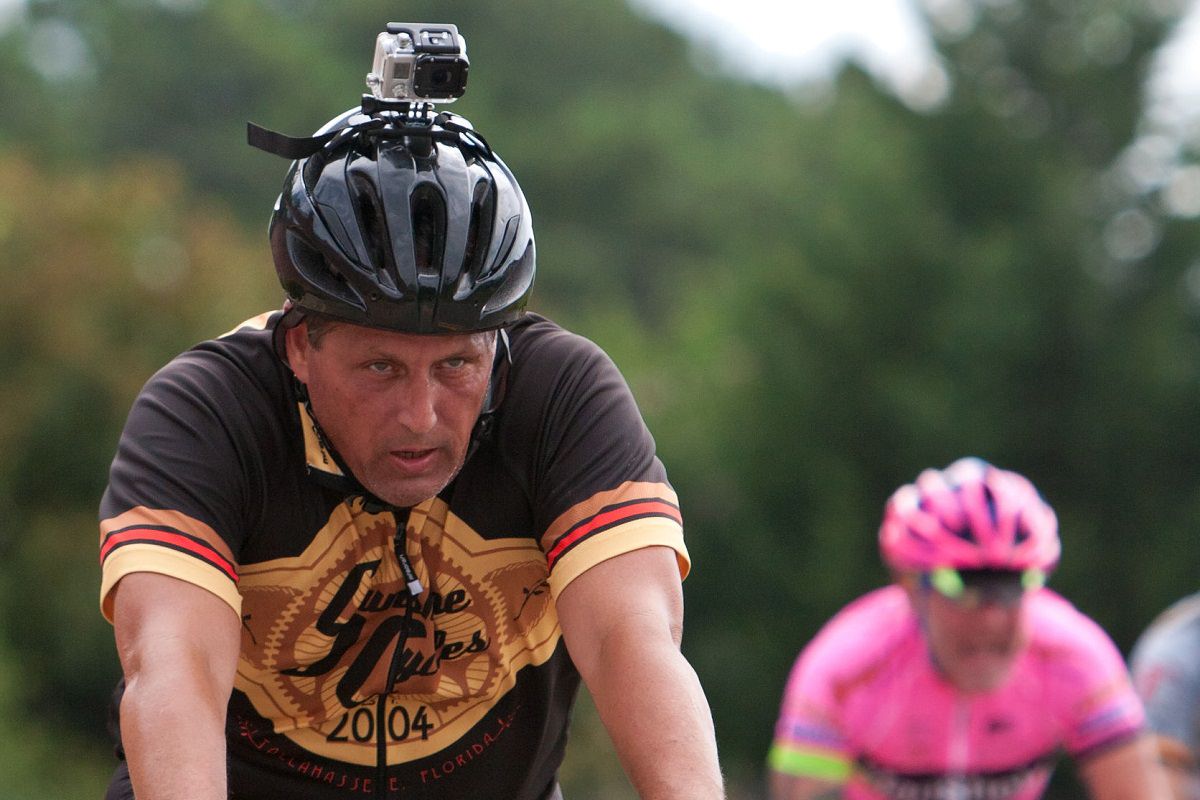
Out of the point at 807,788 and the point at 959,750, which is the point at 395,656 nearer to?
the point at 807,788

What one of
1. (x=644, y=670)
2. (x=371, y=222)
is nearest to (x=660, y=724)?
(x=644, y=670)

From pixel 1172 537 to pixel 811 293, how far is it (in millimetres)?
6370

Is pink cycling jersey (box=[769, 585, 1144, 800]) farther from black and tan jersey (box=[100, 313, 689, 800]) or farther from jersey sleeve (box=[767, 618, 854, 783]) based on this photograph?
black and tan jersey (box=[100, 313, 689, 800])

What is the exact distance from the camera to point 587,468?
3.78 meters

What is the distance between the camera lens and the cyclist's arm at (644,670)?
3395 mm

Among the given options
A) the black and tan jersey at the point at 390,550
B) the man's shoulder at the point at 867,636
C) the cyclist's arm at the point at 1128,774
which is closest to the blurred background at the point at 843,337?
the man's shoulder at the point at 867,636

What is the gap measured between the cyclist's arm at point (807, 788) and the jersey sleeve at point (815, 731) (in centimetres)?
2

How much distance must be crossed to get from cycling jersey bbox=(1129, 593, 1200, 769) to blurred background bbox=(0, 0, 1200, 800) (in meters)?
15.4

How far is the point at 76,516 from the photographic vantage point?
2241 cm

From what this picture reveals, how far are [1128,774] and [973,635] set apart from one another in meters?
0.72

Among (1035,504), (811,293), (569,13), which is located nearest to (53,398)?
(811,293)

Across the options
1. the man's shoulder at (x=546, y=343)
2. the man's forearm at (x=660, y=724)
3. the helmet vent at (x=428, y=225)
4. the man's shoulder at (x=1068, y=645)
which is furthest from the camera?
the man's shoulder at (x=1068, y=645)

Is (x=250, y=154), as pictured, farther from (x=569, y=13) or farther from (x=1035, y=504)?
(x=1035, y=504)

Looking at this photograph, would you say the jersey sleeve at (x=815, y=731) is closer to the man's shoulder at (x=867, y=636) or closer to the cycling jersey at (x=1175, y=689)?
the man's shoulder at (x=867, y=636)
